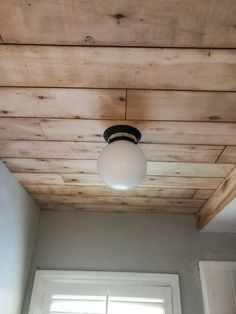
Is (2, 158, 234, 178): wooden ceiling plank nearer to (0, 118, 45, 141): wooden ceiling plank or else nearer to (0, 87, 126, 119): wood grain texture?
(0, 118, 45, 141): wooden ceiling plank

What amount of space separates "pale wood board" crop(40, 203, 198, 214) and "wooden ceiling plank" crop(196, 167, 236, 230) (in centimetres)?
9

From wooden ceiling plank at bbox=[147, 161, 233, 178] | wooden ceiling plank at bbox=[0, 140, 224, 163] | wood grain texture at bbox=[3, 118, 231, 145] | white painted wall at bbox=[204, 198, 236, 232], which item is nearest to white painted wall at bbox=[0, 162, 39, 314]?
wooden ceiling plank at bbox=[0, 140, 224, 163]

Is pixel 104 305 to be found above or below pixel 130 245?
below

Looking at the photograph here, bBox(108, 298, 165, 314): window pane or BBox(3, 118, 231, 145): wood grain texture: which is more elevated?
BBox(3, 118, 231, 145): wood grain texture

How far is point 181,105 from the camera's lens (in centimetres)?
79

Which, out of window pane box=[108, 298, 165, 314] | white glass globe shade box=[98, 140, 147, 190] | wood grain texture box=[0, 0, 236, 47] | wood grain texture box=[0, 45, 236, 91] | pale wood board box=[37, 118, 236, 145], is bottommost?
window pane box=[108, 298, 165, 314]

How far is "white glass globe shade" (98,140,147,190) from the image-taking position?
79 cm

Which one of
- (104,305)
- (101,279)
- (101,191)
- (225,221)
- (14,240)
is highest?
(101,191)

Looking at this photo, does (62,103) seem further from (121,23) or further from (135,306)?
(135,306)

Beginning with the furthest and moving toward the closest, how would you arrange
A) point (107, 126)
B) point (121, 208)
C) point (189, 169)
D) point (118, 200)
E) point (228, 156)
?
point (121, 208) < point (118, 200) < point (189, 169) < point (228, 156) < point (107, 126)

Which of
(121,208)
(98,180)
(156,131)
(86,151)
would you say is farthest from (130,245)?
(156,131)

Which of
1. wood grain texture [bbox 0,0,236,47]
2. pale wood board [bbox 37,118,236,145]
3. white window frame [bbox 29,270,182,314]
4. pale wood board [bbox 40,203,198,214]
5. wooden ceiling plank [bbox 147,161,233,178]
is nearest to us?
wood grain texture [bbox 0,0,236,47]

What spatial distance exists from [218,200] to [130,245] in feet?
1.97

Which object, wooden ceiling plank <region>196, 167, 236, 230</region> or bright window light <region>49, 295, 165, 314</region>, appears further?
bright window light <region>49, 295, 165, 314</region>
